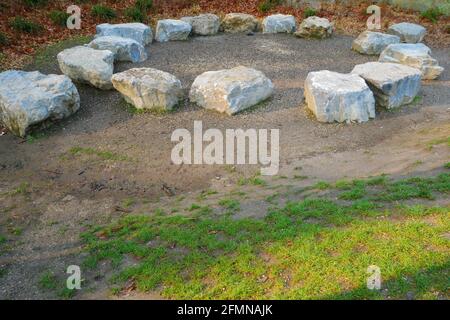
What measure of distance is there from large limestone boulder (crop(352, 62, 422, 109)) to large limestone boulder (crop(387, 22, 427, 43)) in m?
4.70

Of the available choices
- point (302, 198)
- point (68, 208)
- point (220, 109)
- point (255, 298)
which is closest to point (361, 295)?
point (255, 298)

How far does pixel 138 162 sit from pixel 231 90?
2887mm

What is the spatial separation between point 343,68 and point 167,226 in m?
8.66

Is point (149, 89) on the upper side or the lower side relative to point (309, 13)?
lower

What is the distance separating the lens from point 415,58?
12.6 m

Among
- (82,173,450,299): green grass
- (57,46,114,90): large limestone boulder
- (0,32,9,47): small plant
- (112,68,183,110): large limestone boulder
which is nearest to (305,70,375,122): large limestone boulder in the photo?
(112,68,183,110): large limestone boulder

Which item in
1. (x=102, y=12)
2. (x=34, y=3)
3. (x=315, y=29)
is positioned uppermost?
(x=34, y=3)

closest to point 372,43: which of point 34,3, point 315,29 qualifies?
point 315,29

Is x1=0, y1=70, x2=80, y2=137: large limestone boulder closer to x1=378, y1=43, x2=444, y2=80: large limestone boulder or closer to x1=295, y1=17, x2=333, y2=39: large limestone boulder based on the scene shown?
x1=295, y1=17, x2=333, y2=39: large limestone boulder

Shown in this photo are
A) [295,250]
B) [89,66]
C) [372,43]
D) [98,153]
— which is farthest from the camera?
[372,43]

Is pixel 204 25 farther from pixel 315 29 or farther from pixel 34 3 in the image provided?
pixel 34 3

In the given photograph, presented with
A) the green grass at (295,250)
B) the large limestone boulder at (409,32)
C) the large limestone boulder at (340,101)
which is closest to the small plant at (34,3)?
the large limestone boulder at (340,101)

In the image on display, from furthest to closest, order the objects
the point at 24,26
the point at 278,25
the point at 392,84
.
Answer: the point at 278,25
the point at 24,26
the point at 392,84
